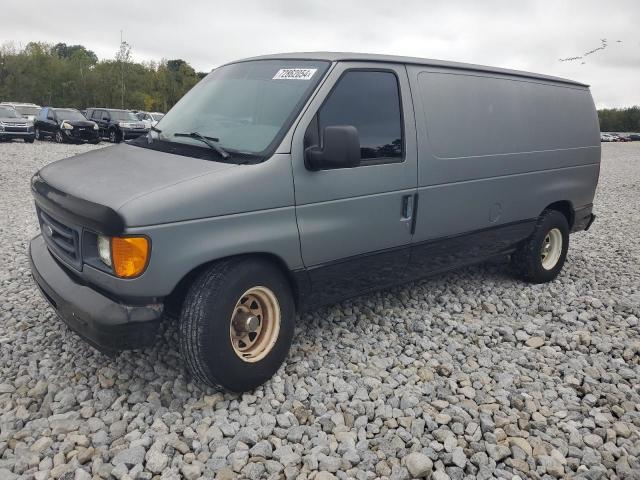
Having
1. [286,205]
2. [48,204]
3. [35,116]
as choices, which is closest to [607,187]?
[286,205]

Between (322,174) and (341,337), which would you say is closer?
(322,174)

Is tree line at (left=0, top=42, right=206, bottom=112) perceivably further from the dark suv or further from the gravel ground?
the gravel ground

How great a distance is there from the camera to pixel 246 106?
354cm

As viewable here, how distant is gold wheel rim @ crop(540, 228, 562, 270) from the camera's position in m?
5.54

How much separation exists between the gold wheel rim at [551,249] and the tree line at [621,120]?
81.7m

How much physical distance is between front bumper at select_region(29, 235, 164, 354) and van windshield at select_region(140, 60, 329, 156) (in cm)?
114

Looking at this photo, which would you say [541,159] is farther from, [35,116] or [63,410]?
[35,116]

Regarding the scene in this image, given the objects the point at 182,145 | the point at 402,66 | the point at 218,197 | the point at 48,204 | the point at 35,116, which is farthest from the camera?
the point at 35,116

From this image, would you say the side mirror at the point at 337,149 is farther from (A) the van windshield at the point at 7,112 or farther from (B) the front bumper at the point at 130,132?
(B) the front bumper at the point at 130,132

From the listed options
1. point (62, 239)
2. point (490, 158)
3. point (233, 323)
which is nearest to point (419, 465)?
point (233, 323)

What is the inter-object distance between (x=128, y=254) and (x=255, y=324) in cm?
92

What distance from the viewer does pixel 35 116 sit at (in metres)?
23.4

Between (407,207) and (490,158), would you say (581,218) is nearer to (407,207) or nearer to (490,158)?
(490,158)

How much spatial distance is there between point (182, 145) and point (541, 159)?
3.51 metres
